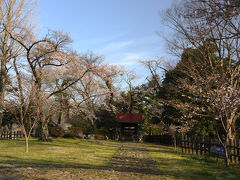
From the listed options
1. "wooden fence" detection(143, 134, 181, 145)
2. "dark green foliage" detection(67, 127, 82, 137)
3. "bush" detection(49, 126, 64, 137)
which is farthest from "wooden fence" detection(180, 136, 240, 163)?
"bush" detection(49, 126, 64, 137)

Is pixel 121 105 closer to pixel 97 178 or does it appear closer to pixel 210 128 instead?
pixel 210 128

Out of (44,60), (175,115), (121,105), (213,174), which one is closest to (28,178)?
(213,174)

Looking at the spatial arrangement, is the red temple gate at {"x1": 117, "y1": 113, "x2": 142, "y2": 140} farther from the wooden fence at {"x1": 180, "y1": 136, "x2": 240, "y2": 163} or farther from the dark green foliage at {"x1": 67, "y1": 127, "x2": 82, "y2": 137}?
the wooden fence at {"x1": 180, "y1": 136, "x2": 240, "y2": 163}

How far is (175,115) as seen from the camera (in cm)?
A: 1936

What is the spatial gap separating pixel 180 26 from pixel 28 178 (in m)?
12.2

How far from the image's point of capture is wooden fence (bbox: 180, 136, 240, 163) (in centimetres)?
905

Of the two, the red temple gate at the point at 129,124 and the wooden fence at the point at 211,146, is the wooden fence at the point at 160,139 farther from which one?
the wooden fence at the point at 211,146

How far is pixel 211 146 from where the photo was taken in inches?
418

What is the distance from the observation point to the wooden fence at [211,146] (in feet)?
29.7

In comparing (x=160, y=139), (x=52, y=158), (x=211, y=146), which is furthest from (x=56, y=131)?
(x=211, y=146)

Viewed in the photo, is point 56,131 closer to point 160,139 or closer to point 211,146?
point 160,139

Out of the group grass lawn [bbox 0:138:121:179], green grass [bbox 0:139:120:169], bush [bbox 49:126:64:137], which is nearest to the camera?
grass lawn [bbox 0:138:121:179]

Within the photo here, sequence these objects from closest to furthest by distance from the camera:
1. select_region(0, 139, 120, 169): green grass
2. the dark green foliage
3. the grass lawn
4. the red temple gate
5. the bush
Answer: the grass lawn
select_region(0, 139, 120, 169): green grass
the bush
the dark green foliage
the red temple gate

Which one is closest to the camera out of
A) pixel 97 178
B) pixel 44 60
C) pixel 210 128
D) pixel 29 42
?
pixel 97 178
